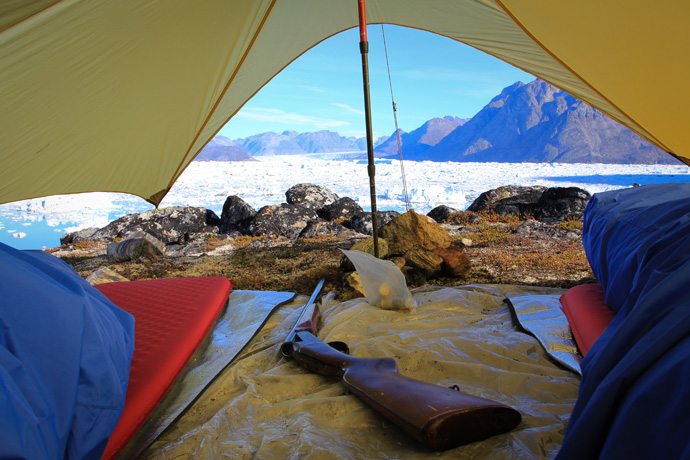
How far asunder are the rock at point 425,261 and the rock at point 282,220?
4.68m

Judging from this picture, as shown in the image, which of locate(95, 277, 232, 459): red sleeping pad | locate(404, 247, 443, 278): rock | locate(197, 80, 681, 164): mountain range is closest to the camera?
locate(95, 277, 232, 459): red sleeping pad

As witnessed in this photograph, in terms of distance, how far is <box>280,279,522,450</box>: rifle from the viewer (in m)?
1.09

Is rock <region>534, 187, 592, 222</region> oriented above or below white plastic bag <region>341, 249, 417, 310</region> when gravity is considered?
above

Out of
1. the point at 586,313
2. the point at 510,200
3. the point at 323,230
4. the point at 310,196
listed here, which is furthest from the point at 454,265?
the point at 310,196

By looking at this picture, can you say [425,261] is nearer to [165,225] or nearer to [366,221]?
[366,221]

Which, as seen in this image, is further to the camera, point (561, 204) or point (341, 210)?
point (341, 210)

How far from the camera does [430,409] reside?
111 cm

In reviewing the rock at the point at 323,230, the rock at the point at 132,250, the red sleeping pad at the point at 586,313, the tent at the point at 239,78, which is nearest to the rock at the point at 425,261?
the red sleeping pad at the point at 586,313

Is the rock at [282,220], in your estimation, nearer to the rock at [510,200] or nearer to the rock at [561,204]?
the rock at [510,200]

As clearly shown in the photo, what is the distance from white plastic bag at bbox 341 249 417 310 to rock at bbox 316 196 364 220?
6.34m

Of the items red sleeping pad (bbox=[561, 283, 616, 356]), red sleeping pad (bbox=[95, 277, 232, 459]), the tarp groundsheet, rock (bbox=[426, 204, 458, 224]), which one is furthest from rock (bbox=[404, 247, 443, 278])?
rock (bbox=[426, 204, 458, 224])

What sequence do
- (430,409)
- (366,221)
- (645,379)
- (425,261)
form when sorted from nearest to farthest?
(645,379)
(430,409)
(425,261)
(366,221)

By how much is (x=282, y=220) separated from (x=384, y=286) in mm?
6195

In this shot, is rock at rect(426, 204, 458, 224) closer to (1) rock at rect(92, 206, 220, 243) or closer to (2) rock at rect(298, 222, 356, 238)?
(2) rock at rect(298, 222, 356, 238)
